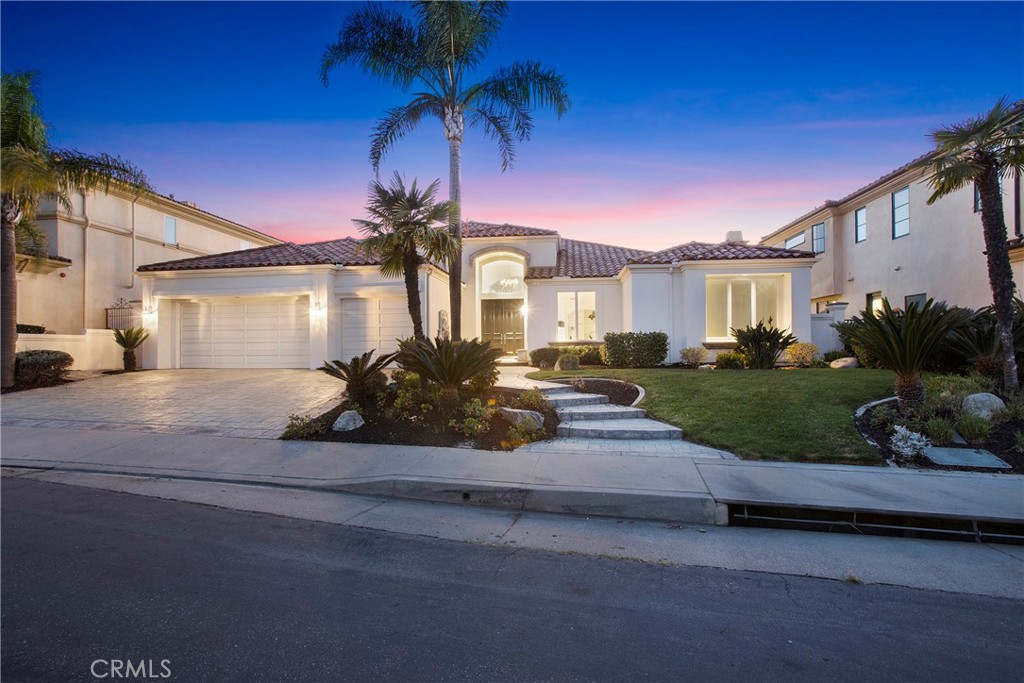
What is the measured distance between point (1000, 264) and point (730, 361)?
6.27 m

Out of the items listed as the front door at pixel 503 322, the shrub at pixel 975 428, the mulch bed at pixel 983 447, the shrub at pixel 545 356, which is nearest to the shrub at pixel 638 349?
the shrub at pixel 545 356

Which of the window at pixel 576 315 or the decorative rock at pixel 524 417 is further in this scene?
the window at pixel 576 315

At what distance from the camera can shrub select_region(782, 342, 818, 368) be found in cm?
1478

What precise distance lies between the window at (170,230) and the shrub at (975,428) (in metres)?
27.2

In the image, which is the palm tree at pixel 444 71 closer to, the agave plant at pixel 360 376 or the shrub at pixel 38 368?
the agave plant at pixel 360 376

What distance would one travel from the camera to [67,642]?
9.18 feet

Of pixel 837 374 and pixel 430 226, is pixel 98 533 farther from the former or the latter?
pixel 837 374

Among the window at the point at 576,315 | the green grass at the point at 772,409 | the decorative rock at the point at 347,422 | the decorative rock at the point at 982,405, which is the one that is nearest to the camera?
Answer: the green grass at the point at 772,409

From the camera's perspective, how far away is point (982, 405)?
759cm

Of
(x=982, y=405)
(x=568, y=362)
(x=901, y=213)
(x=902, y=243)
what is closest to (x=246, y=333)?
(x=568, y=362)

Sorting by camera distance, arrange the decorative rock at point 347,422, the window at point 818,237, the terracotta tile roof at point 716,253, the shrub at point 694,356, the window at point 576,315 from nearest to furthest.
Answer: the decorative rock at point 347,422 → the shrub at point 694,356 → the terracotta tile roof at point 716,253 → the window at point 576,315 → the window at point 818,237

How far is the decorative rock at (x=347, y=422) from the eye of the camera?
334 inches

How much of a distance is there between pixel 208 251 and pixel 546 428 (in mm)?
22971

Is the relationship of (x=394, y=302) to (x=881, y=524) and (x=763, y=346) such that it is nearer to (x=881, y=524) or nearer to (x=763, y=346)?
(x=763, y=346)
